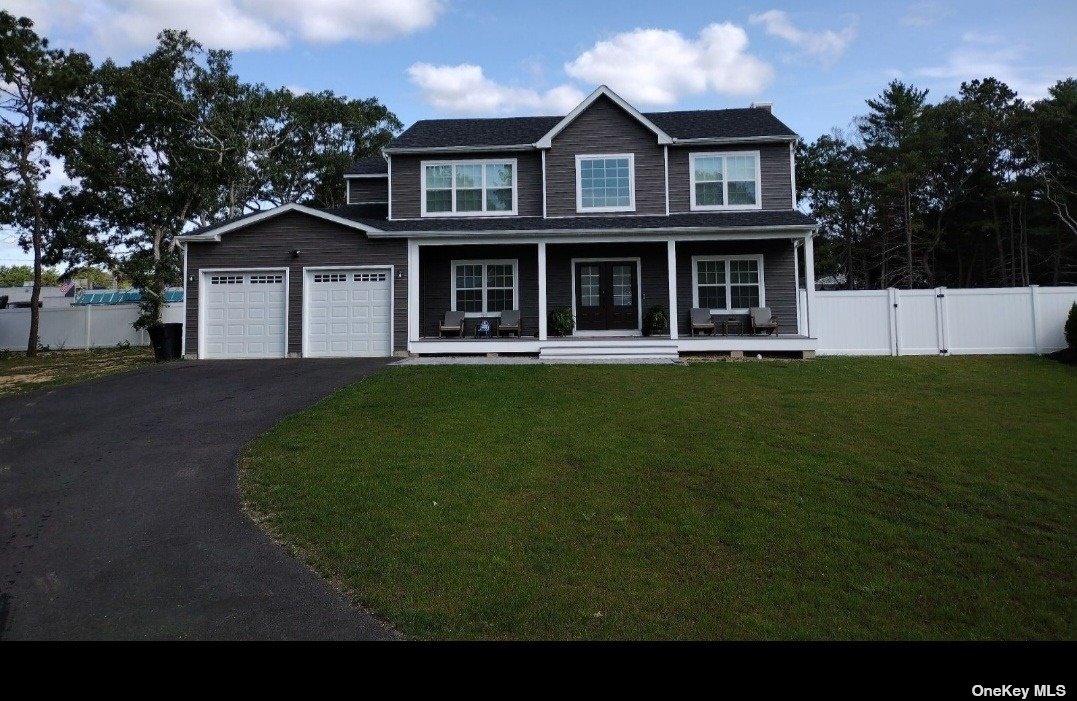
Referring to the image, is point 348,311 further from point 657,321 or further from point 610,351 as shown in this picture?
point 657,321

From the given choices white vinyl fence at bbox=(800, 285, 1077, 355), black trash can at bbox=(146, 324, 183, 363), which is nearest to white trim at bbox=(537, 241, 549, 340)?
white vinyl fence at bbox=(800, 285, 1077, 355)

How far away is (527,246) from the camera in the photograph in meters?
18.9

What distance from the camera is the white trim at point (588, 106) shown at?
715 inches

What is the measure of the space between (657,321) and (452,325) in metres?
5.90

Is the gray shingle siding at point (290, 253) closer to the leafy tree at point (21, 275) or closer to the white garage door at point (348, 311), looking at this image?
the white garage door at point (348, 311)

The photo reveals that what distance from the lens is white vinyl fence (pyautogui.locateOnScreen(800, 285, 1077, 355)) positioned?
1684cm

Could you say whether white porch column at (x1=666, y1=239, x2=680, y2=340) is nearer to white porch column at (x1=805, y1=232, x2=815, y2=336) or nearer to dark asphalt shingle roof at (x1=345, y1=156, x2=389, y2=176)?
white porch column at (x1=805, y1=232, x2=815, y2=336)

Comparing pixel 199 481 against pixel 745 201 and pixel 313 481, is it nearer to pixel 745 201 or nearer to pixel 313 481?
pixel 313 481

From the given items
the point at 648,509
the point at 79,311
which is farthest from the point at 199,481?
the point at 79,311

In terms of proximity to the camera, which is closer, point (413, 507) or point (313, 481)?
point (413, 507)

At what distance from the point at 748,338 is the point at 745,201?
4.54 meters

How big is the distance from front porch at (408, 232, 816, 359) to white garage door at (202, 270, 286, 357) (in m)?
3.95

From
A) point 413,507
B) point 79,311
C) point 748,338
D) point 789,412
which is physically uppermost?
point 79,311
